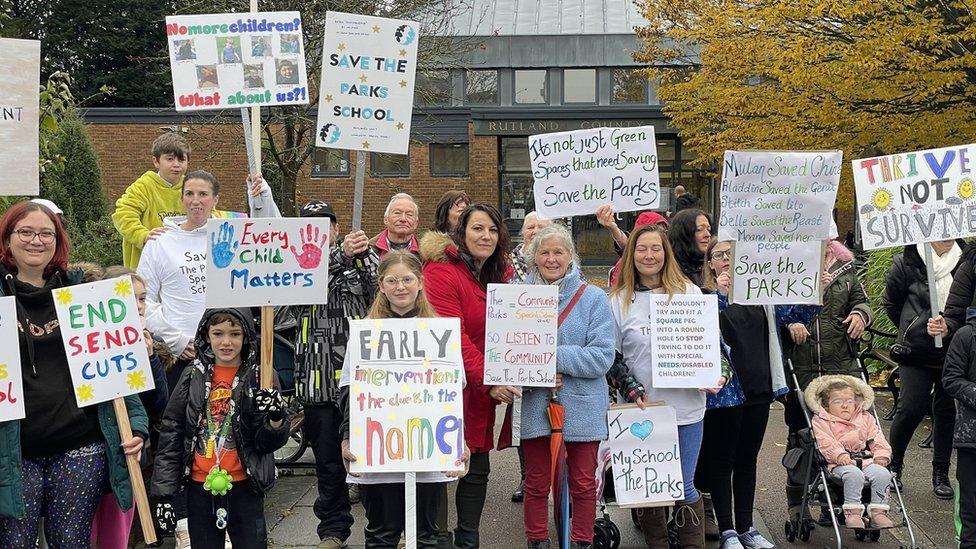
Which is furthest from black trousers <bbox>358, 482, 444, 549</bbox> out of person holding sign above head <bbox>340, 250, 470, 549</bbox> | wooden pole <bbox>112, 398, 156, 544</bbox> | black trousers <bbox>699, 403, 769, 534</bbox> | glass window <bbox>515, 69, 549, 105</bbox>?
glass window <bbox>515, 69, 549, 105</bbox>

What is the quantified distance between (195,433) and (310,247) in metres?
1.13

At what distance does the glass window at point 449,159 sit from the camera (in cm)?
2598

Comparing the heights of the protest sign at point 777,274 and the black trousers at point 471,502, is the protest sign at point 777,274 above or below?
above

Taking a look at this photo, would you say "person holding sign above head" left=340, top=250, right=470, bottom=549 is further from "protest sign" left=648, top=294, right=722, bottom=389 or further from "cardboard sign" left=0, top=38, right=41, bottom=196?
"cardboard sign" left=0, top=38, right=41, bottom=196

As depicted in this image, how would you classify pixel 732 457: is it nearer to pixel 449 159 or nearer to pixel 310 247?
pixel 310 247

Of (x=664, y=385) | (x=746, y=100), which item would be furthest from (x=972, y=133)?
(x=664, y=385)

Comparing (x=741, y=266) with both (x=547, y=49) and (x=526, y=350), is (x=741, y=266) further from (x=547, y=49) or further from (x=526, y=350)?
(x=547, y=49)

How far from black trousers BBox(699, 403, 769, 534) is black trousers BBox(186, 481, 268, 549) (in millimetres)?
2729

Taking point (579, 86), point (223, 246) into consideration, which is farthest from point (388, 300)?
point (579, 86)

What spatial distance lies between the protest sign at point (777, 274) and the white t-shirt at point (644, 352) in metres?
0.38

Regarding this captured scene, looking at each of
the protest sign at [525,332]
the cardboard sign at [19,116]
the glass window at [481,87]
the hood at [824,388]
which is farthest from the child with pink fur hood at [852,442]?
the glass window at [481,87]

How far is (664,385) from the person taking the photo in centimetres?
518

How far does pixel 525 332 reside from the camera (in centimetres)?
483

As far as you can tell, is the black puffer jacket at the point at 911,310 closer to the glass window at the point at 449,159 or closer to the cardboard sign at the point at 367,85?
the cardboard sign at the point at 367,85
